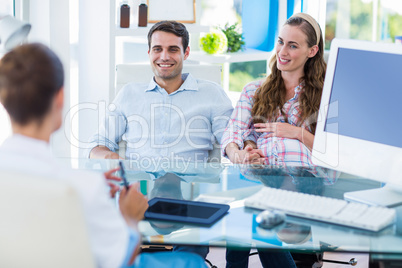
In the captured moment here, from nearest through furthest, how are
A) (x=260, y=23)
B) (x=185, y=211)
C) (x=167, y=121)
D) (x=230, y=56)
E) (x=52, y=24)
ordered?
1. (x=185, y=211)
2. (x=167, y=121)
3. (x=52, y=24)
4. (x=230, y=56)
5. (x=260, y=23)

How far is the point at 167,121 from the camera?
9.12 feet

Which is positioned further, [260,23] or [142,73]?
[260,23]

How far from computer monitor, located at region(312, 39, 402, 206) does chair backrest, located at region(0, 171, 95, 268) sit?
105 centimetres

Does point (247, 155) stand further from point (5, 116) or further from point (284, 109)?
point (5, 116)

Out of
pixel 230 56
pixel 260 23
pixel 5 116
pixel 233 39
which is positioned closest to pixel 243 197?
pixel 5 116

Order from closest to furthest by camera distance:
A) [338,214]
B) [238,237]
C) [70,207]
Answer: [70,207], [238,237], [338,214]

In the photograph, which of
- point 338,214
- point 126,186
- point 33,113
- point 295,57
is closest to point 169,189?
point 126,186

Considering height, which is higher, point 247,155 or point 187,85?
point 187,85

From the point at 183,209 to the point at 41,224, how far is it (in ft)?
2.25

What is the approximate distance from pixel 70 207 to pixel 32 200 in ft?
0.23

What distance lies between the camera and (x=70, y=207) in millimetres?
1009

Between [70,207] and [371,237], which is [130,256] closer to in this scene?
[70,207]

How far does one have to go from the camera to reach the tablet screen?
1616 millimetres

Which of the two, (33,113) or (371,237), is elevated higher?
(33,113)
